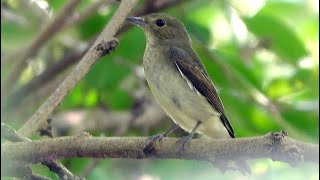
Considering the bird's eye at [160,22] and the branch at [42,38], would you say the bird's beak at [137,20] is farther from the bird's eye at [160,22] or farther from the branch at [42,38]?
the branch at [42,38]

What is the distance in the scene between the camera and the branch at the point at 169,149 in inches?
81.0

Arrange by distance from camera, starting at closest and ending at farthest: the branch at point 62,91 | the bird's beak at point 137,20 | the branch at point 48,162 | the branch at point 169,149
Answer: the branch at point 169,149 < the branch at point 48,162 < the branch at point 62,91 < the bird's beak at point 137,20

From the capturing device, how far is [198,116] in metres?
3.52

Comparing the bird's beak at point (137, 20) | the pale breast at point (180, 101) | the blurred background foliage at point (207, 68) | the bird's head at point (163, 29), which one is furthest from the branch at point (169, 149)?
the bird's head at point (163, 29)

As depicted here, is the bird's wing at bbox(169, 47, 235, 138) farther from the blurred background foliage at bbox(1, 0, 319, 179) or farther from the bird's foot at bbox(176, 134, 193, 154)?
the bird's foot at bbox(176, 134, 193, 154)

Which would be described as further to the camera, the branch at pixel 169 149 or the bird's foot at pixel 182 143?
the bird's foot at pixel 182 143

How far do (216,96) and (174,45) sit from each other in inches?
16.5

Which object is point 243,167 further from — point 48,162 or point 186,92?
point 186,92

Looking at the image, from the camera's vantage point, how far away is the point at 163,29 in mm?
4059

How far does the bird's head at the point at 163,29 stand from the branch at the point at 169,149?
164cm

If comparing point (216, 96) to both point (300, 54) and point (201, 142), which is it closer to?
point (300, 54)

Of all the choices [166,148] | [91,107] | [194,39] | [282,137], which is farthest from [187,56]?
[282,137]

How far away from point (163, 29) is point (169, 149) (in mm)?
1774

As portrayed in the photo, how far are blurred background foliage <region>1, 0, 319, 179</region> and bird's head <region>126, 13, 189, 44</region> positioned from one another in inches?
3.7
